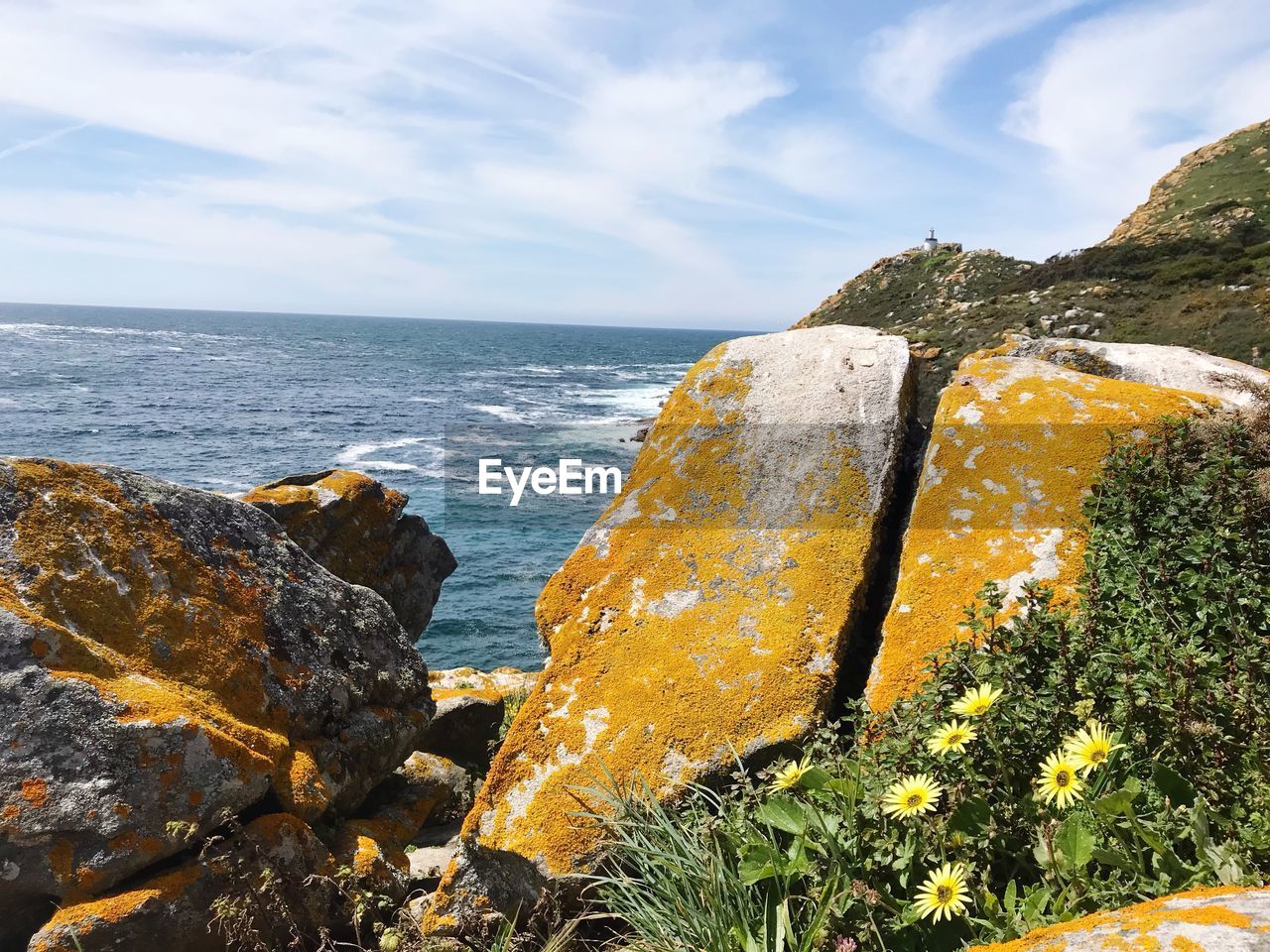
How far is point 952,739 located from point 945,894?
49 cm

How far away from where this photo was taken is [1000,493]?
418cm

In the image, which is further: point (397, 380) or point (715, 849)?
point (397, 380)

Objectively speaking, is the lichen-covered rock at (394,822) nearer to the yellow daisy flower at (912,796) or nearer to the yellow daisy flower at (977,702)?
the yellow daisy flower at (912,796)

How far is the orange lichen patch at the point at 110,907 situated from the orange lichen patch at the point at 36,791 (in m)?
0.49

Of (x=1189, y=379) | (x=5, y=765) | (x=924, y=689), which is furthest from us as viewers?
(x=1189, y=379)

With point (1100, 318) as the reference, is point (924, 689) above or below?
below

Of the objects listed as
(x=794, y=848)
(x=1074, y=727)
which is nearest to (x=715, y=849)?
(x=794, y=848)

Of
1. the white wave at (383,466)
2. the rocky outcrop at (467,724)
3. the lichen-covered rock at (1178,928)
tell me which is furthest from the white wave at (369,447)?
the lichen-covered rock at (1178,928)

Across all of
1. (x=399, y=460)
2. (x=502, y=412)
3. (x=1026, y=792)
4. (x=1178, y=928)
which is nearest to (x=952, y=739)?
(x=1026, y=792)

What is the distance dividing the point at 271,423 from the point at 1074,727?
53.9 m

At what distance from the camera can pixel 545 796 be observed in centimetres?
355

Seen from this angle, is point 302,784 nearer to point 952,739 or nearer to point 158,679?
point 158,679

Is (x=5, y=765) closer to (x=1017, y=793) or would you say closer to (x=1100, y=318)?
(x=1017, y=793)

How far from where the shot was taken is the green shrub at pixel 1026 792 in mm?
2254
